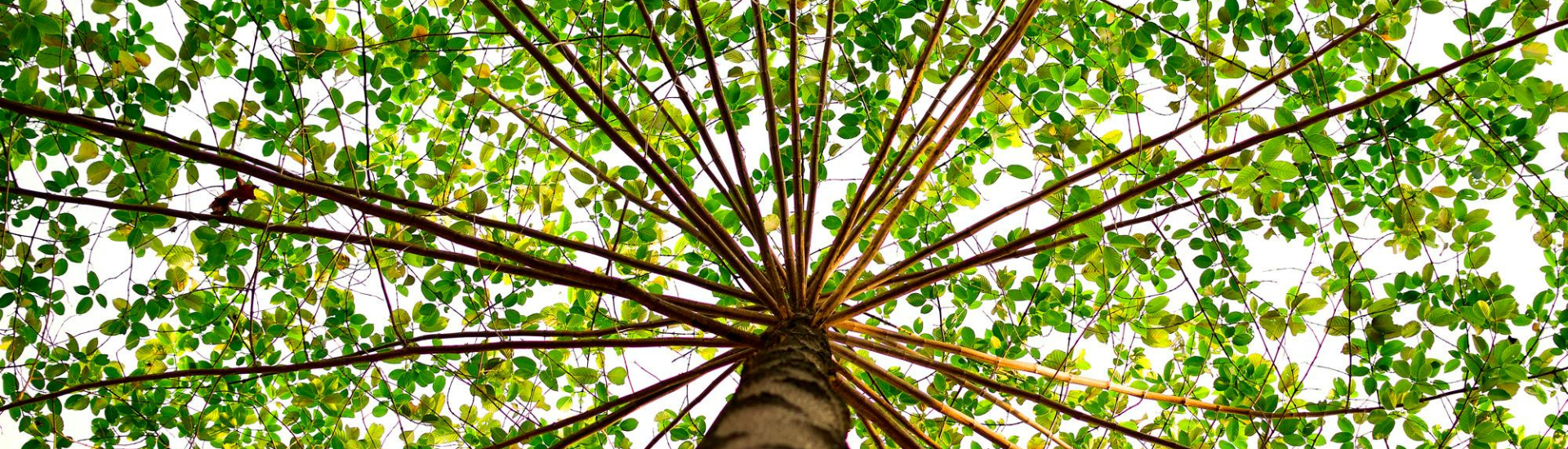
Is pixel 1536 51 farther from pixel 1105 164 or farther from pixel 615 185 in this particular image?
pixel 615 185

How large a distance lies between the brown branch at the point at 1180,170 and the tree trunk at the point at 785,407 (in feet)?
1.98

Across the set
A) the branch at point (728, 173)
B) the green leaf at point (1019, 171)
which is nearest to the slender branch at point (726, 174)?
the branch at point (728, 173)

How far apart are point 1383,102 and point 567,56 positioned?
289cm

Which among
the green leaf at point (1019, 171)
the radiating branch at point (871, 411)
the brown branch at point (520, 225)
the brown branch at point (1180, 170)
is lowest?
the radiating branch at point (871, 411)

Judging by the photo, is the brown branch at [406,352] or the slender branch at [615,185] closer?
the brown branch at [406,352]

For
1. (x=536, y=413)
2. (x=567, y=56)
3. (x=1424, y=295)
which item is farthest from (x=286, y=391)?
(x=1424, y=295)

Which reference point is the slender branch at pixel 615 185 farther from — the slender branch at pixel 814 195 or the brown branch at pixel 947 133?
the brown branch at pixel 947 133

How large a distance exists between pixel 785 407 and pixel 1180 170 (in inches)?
54.5

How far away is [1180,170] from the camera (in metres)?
2.29

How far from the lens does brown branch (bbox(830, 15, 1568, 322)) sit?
6.89ft

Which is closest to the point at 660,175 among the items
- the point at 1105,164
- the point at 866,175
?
the point at 866,175

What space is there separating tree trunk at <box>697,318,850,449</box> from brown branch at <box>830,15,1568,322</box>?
0.60m

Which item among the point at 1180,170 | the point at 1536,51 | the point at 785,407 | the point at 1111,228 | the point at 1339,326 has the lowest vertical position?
the point at 785,407

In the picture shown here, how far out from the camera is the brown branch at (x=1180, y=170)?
2.10 m
